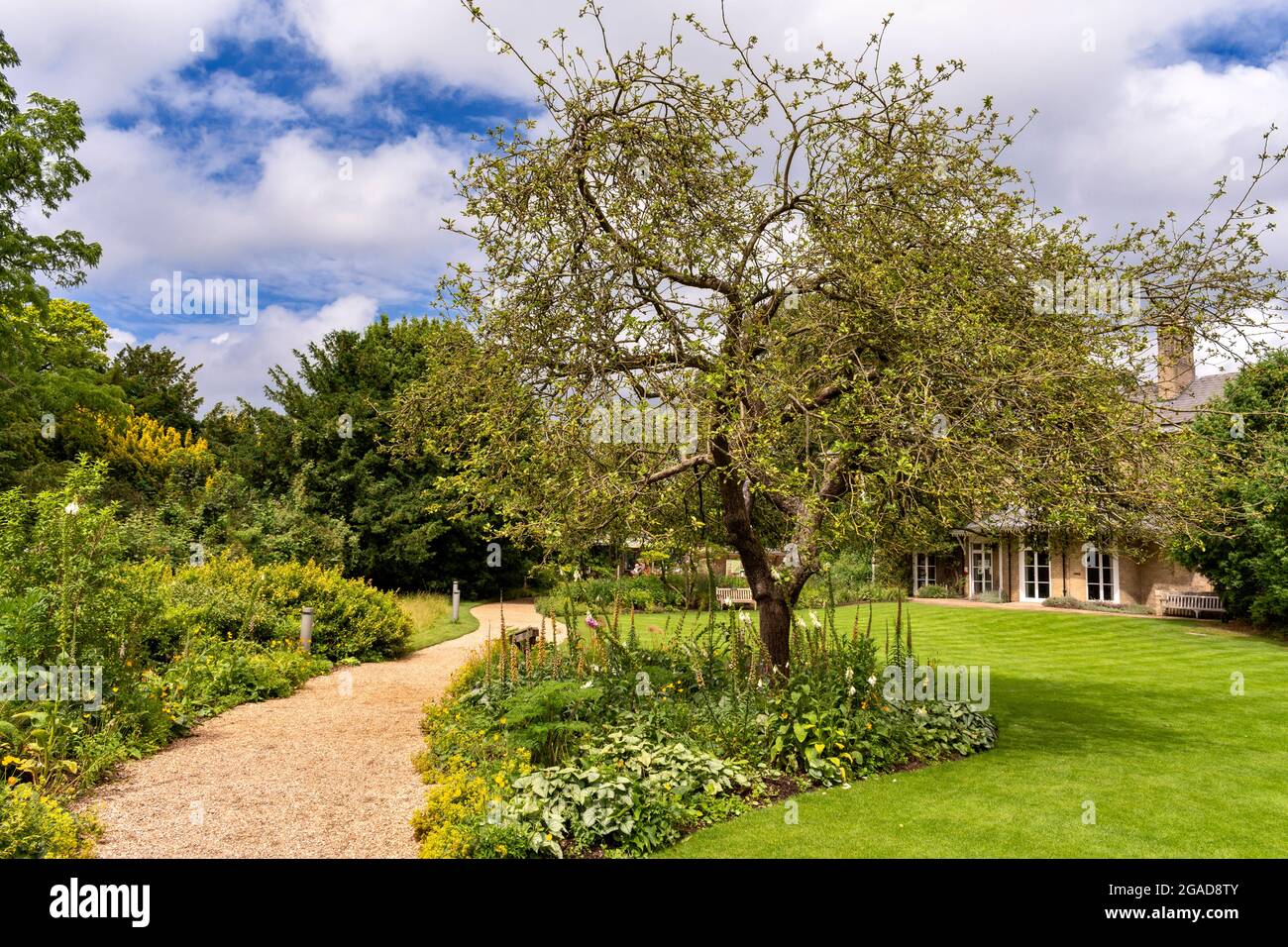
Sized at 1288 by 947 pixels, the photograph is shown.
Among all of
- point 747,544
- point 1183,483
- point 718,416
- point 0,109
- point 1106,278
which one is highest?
point 0,109

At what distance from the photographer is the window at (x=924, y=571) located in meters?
31.5

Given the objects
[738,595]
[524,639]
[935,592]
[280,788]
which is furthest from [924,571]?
[280,788]

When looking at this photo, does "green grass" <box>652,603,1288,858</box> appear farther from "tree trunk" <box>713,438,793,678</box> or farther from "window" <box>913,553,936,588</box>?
"window" <box>913,553,936,588</box>

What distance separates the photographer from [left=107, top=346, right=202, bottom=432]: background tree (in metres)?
39.0

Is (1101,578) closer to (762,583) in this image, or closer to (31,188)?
A: (762,583)

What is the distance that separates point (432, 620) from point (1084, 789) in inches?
654

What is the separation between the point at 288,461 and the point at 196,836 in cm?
2078

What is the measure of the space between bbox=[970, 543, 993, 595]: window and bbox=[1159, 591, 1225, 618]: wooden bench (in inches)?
231

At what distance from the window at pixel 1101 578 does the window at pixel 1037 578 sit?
1237mm

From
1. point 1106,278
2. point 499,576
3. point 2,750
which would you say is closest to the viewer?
point 2,750

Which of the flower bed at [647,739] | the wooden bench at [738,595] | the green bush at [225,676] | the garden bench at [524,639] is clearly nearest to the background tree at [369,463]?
the wooden bench at [738,595]
